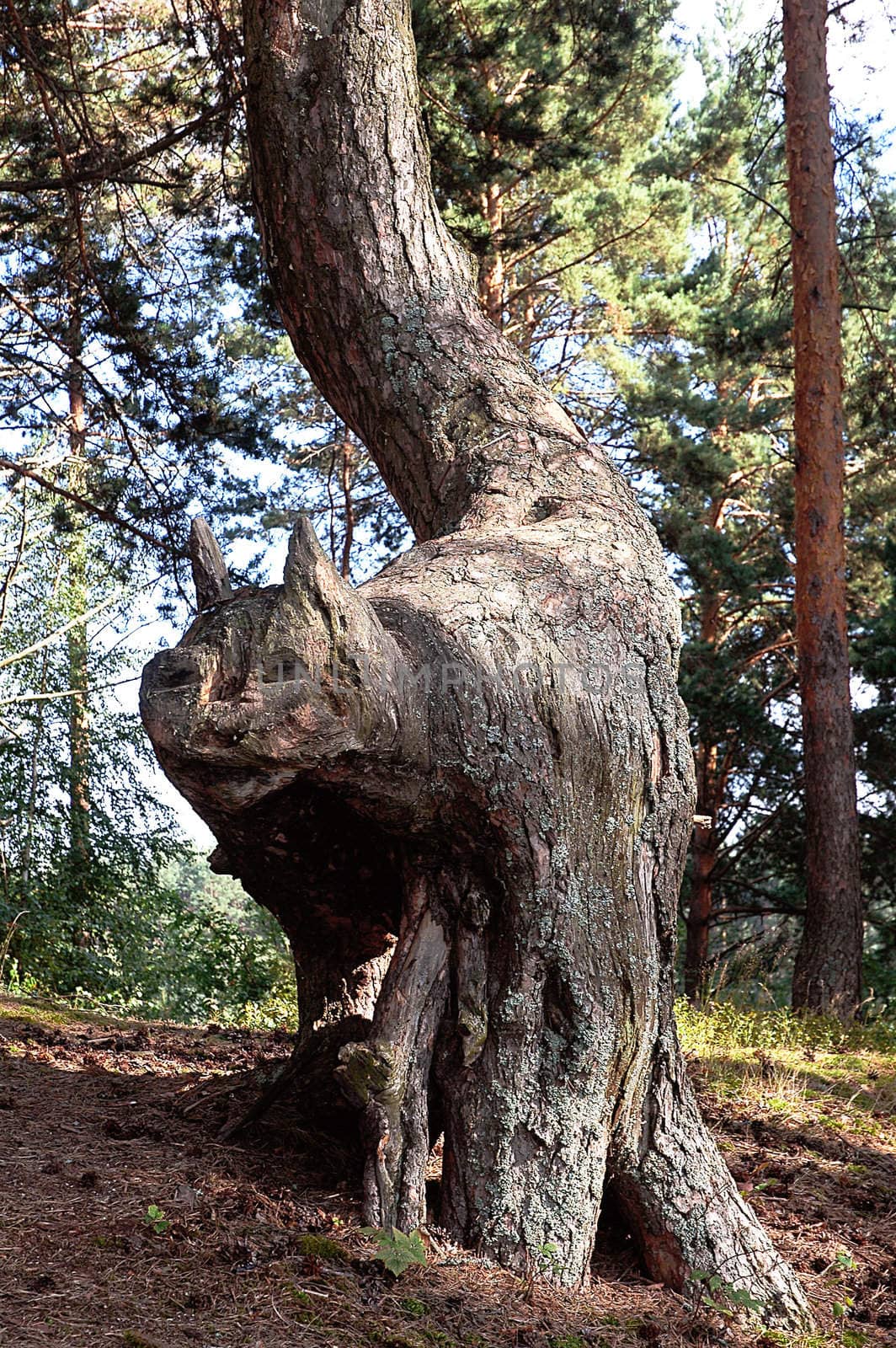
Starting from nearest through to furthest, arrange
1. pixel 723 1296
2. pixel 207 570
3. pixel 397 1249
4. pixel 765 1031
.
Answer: pixel 397 1249
pixel 207 570
pixel 723 1296
pixel 765 1031

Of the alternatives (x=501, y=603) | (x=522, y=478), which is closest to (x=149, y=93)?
(x=522, y=478)

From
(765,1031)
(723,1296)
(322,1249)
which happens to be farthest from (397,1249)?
(765,1031)

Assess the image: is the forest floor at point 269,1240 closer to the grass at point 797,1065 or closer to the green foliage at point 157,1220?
the green foliage at point 157,1220

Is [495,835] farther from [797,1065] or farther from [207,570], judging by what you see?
[797,1065]

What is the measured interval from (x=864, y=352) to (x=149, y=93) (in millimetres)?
10797

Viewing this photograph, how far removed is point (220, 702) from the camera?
7.93 feet

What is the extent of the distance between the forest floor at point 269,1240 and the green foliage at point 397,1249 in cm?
4

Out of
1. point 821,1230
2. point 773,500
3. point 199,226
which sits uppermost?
point 773,500

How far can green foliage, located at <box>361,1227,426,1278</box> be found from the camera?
2.60m

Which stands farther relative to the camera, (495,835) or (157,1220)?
(495,835)

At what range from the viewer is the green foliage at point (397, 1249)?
260 centimetres

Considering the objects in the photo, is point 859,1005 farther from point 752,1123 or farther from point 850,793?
point 752,1123

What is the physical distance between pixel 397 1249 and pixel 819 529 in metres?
7.52

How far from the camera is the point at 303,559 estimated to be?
98.7 inches
